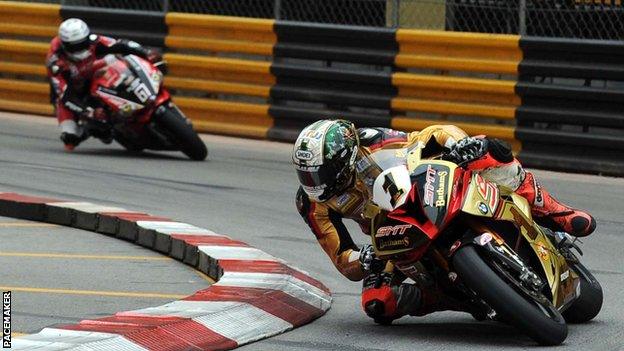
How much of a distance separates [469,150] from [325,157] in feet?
2.21

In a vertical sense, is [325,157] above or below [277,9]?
below

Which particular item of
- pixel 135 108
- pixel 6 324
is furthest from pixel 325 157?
pixel 135 108

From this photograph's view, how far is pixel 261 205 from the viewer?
40.4 ft

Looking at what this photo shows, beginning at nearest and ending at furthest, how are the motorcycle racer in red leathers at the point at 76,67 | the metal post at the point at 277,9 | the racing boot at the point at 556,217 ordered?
the racing boot at the point at 556,217 < the motorcycle racer in red leathers at the point at 76,67 < the metal post at the point at 277,9

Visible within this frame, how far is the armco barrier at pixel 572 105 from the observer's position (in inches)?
553

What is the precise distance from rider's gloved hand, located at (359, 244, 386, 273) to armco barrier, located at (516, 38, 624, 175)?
6.85 meters

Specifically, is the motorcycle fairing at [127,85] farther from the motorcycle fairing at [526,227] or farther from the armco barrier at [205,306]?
the motorcycle fairing at [526,227]

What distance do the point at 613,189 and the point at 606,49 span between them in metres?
1.52

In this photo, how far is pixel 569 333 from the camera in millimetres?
7316

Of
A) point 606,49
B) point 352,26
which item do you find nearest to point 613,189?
point 606,49

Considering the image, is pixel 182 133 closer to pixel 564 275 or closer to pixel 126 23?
pixel 126 23

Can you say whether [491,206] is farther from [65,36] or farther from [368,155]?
[65,36]

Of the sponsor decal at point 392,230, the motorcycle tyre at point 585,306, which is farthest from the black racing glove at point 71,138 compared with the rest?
the sponsor decal at point 392,230

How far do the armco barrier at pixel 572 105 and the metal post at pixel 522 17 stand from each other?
4.8 inches
